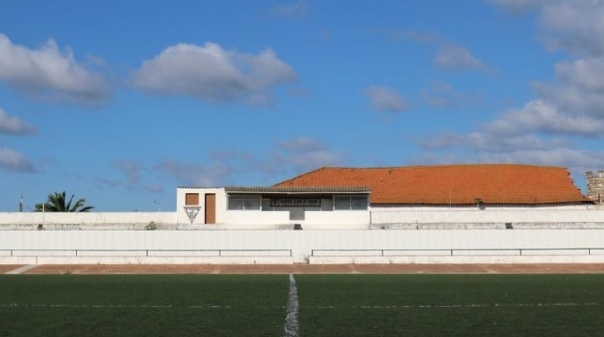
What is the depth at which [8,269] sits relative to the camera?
3391 cm

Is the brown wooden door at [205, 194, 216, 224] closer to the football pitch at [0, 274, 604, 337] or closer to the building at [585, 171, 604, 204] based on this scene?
the football pitch at [0, 274, 604, 337]

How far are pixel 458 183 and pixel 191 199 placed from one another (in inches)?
701

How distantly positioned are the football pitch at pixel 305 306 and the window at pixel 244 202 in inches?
768

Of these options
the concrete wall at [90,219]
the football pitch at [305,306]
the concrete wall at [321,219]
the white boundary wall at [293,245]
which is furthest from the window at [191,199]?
the football pitch at [305,306]

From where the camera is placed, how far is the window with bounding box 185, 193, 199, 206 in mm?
48641

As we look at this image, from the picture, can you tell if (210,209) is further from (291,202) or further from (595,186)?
(595,186)

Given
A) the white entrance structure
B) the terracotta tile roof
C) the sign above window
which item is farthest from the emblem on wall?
the terracotta tile roof

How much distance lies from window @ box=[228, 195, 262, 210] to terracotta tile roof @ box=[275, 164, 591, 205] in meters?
8.10

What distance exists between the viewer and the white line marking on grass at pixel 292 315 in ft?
49.7

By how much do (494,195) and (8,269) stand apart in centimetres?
3108

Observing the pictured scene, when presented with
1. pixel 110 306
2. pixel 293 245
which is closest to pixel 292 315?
pixel 110 306

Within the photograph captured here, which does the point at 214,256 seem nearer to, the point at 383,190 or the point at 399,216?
the point at 399,216

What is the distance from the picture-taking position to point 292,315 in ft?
57.5

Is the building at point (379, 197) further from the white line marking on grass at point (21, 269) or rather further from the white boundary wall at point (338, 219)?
the white line marking on grass at point (21, 269)
